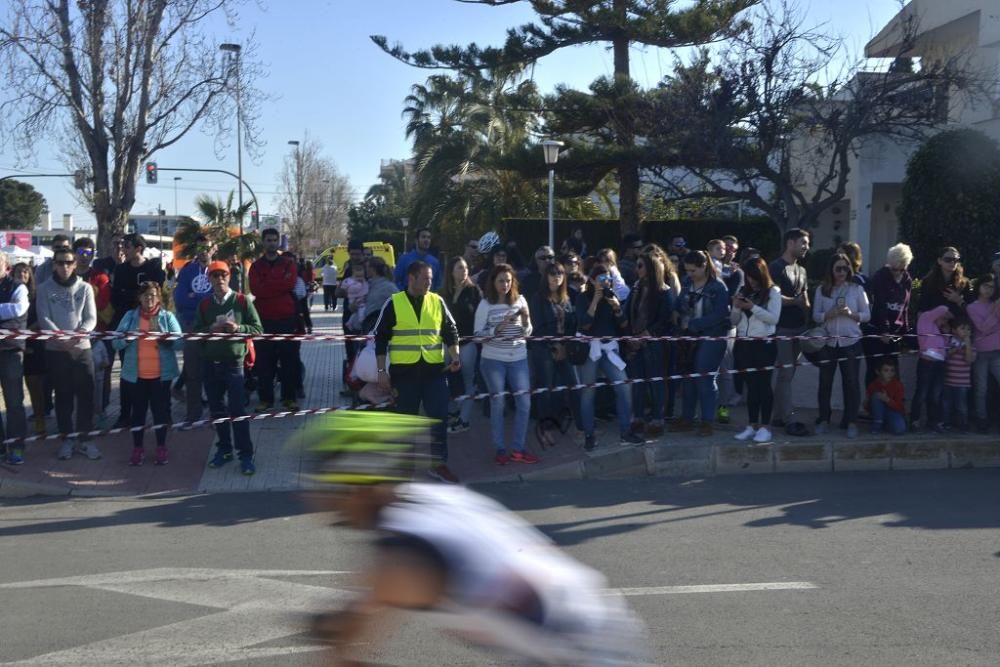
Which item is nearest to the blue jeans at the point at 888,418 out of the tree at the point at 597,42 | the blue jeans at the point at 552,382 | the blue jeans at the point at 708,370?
the blue jeans at the point at 708,370

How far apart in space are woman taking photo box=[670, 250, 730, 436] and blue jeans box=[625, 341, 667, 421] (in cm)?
38

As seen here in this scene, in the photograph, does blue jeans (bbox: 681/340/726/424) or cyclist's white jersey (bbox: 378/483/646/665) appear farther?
blue jeans (bbox: 681/340/726/424)

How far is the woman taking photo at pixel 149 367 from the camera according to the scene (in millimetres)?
9461

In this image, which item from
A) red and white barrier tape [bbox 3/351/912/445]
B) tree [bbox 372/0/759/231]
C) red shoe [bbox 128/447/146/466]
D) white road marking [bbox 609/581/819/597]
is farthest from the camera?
tree [bbox 372/0/759/231]

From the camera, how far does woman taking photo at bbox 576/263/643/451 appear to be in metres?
9.94

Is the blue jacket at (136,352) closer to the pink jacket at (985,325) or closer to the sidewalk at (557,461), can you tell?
the sidewalk at (557,461)

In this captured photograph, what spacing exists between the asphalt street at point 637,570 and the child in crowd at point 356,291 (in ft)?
11.6

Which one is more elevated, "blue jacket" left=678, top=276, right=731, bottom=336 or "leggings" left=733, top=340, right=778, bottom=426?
"blue jacket" left=678, top=276, right=731, bottom=336

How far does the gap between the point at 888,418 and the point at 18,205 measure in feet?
256

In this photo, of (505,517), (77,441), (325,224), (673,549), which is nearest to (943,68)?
(673,549)

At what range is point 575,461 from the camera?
9641 millimetres

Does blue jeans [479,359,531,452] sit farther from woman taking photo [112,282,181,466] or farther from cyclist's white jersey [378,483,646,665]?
cyclist's white jersey [378,483,646,665]

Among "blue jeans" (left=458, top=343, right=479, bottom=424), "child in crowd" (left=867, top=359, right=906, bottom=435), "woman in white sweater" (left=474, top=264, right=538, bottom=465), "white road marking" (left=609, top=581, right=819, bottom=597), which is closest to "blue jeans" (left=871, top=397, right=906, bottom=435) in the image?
"child in crowd" (left=867, top=359, right=906, bottom=435)

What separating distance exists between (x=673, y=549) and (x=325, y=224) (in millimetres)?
57448
